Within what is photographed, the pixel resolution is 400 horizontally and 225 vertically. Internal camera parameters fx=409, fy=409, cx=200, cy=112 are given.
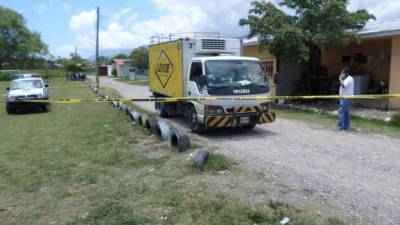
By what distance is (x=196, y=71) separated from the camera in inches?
439

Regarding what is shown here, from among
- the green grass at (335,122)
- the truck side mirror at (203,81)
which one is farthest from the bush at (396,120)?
the truck side mirror at (203,81)

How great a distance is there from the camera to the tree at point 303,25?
16.5 metres

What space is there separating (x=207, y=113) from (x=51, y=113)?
10112mm

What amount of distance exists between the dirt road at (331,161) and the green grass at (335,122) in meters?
0.79

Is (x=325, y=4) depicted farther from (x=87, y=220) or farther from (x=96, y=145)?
(x=87, y=220)

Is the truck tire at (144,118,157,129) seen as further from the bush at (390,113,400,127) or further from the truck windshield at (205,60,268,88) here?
the bush at (390,113,400,127)

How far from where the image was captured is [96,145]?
9.89 m

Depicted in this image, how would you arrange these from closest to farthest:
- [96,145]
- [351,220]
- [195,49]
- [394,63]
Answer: [351,220], [96,145], [195,49], [394,63]

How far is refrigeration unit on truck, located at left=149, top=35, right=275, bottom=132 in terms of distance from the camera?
10297 mm

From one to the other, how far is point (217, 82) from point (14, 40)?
77346mm

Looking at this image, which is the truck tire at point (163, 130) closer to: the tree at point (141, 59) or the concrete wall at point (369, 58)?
the concrete wall at point (369, 58)

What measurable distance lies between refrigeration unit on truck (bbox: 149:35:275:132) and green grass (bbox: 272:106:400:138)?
2.87 metres

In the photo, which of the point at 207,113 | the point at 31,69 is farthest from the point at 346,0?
the point at 31,69

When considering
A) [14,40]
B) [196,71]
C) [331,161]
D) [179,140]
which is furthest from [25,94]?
[14,40]
